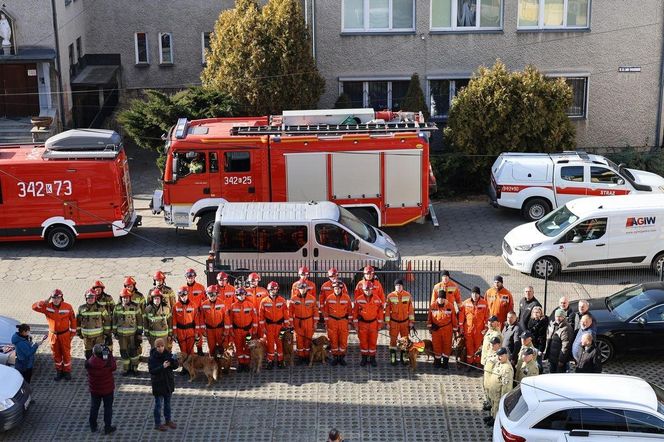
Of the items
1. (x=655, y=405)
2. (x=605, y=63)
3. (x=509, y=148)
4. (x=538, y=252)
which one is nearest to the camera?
(x=655, y=405)

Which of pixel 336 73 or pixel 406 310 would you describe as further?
pixel 336 73

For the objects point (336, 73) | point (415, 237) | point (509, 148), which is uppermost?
point (336, 73)

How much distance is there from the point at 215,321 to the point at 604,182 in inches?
455

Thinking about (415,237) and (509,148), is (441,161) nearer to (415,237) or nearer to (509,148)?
(509,148)

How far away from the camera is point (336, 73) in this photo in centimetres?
2814

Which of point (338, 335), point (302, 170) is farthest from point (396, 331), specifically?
point (302, 170)

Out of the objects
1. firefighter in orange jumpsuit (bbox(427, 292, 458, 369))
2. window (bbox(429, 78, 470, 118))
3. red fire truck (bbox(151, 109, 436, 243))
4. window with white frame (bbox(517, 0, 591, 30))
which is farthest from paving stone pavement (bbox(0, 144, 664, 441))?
window with white frame (bbox(517, 0, 591, 30))

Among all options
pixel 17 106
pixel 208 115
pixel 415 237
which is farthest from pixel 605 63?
pixel 17 106

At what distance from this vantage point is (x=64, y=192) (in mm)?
21000

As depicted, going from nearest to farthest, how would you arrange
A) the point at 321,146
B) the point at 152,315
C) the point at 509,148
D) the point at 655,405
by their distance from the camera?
1. the point at 655,405
2. the point at 152,315
3. the point at 321,146
4. the point at 509,148

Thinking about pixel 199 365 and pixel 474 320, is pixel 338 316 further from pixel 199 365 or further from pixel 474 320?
pixel 199 365

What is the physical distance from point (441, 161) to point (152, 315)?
12.9 meters

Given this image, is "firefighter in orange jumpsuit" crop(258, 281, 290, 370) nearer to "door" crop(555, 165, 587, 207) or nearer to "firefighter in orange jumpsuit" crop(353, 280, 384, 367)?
"firefighter in orange jumpsuit" crop(353, 280, 384, 367)

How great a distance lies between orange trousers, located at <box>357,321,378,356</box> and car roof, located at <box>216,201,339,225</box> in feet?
12.2
